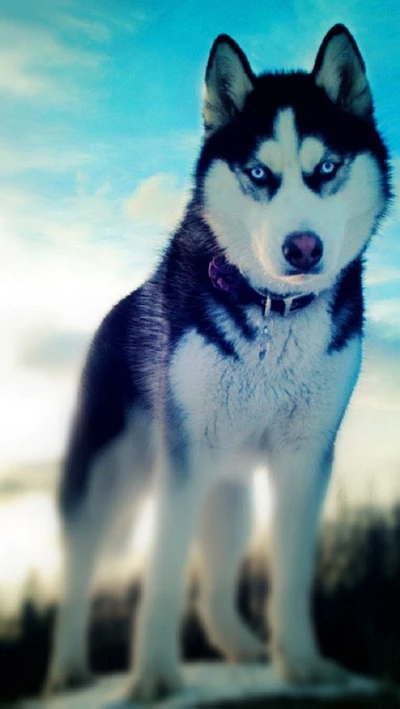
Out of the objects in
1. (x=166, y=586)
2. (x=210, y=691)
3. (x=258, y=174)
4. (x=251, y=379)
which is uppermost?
(x=258, y=174)

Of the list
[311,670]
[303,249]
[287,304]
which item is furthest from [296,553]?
[303,249]

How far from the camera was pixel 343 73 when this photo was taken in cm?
153

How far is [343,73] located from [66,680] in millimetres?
1307

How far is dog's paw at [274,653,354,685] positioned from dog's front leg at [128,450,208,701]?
219mm

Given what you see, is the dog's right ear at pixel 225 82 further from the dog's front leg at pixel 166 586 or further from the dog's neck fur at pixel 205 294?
the dog's front leg at pixel 166 586

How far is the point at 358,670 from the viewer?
155 cm

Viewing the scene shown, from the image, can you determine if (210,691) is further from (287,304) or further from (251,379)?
(287,304)

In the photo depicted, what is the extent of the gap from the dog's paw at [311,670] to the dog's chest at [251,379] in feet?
1.41

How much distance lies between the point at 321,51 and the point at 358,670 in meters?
1.23

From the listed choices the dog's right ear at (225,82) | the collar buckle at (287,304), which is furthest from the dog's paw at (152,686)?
the dog's right ear at (225,82)

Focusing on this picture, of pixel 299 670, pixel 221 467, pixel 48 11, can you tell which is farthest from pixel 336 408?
pixel 48 11

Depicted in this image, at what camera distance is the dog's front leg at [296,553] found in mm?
1533

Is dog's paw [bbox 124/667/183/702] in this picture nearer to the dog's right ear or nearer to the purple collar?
the purple collar

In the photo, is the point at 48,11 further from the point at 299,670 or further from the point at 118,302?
the point at 299,670
